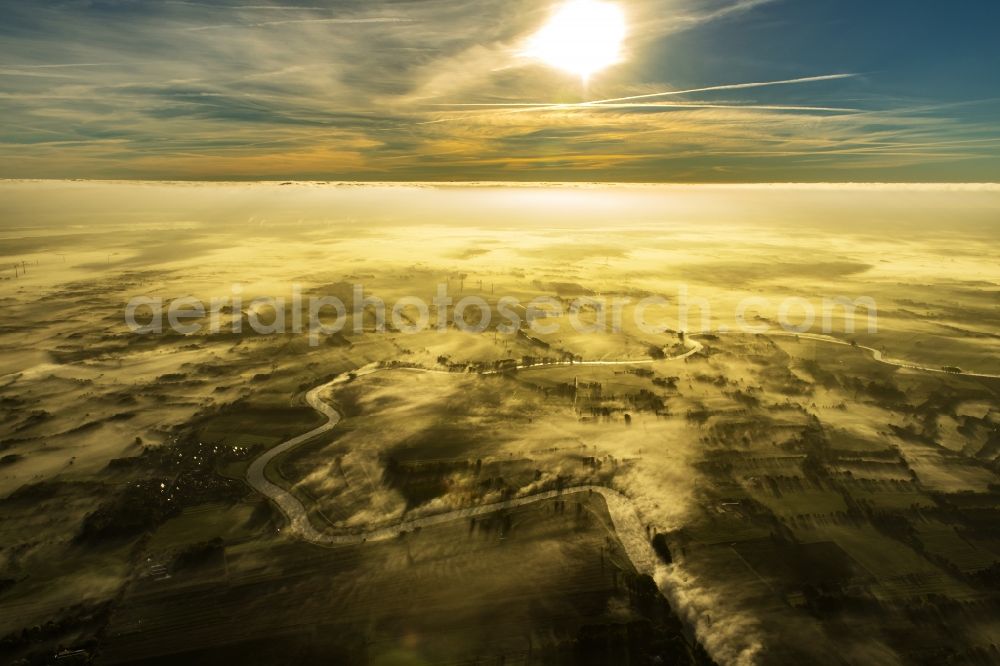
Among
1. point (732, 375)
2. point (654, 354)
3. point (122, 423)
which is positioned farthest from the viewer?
point (654, 354)

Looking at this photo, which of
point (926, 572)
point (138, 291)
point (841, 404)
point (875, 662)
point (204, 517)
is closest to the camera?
point (875, 662)

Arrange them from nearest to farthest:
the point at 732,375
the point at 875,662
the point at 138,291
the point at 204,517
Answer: the point at 875,662
the point at 204,517
the point at 732,375
the point at 138,291

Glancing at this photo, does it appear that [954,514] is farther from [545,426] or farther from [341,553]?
[341,553]

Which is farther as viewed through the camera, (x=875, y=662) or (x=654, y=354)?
(x=654, y=354)

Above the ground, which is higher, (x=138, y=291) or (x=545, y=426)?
(x=138, y=291)

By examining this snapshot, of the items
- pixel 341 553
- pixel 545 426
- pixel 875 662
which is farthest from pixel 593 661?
pixel 545 426

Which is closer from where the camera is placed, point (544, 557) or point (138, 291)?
point (544, 557)

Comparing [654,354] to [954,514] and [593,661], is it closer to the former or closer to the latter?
[954,514]

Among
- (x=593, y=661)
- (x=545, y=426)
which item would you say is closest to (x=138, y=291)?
(x=545, y=426)

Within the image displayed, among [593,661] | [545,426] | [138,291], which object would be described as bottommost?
Answer: [593,661]
